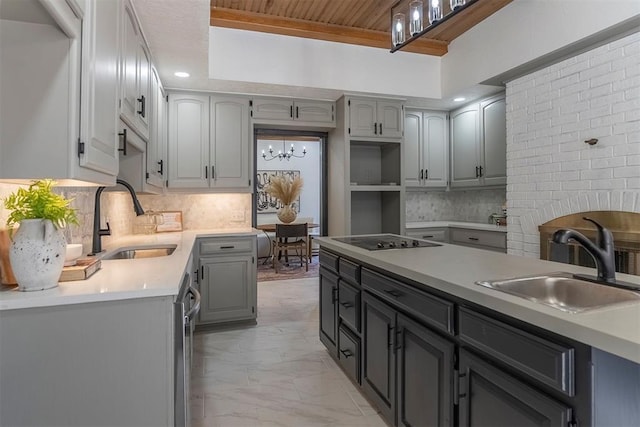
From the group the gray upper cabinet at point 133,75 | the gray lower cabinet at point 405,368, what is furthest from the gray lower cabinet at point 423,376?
the gray upper cabinet at point 133,75

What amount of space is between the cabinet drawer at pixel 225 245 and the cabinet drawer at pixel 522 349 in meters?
2.43

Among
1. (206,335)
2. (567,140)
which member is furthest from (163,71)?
(567,140)

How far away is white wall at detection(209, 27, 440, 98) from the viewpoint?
11.1 ft

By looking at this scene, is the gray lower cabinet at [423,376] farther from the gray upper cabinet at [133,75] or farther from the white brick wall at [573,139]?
the white brick wall at [573,139]

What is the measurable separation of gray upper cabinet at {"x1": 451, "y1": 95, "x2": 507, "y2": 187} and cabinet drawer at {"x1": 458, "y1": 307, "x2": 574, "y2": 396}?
319cm

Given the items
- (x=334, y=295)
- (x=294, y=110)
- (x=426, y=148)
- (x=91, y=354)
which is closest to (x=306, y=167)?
(x=426, y=148)

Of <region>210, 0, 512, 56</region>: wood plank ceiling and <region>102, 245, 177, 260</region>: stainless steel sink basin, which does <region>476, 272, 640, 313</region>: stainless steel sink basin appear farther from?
<region>210, 0, 512, 56</region>: wood plank ceiling

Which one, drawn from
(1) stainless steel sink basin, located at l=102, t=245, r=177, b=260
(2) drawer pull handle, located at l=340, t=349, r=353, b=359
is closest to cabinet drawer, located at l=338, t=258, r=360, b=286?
(2) drawer pull handle, located at l=340, t=349, r=353, b=359

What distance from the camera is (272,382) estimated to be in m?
2.35

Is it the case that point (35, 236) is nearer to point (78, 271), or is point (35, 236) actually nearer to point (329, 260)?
point (78, 271)

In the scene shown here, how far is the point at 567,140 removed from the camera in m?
2.95

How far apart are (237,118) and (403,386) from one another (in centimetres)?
307

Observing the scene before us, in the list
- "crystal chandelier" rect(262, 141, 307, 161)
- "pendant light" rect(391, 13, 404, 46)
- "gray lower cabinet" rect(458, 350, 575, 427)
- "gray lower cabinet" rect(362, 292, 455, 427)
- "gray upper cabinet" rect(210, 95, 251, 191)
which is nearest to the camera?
"gray lower cabinet" rect(458, 350, 575, 427)

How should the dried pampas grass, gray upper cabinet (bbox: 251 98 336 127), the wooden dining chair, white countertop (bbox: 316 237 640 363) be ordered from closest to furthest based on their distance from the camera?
1. white countertop (bbox: 316 237 640 363)
2. gray upper cabinet (bbox: 251 98 336 127)
3. the dried pampas grass
4. the wooden dining chair
